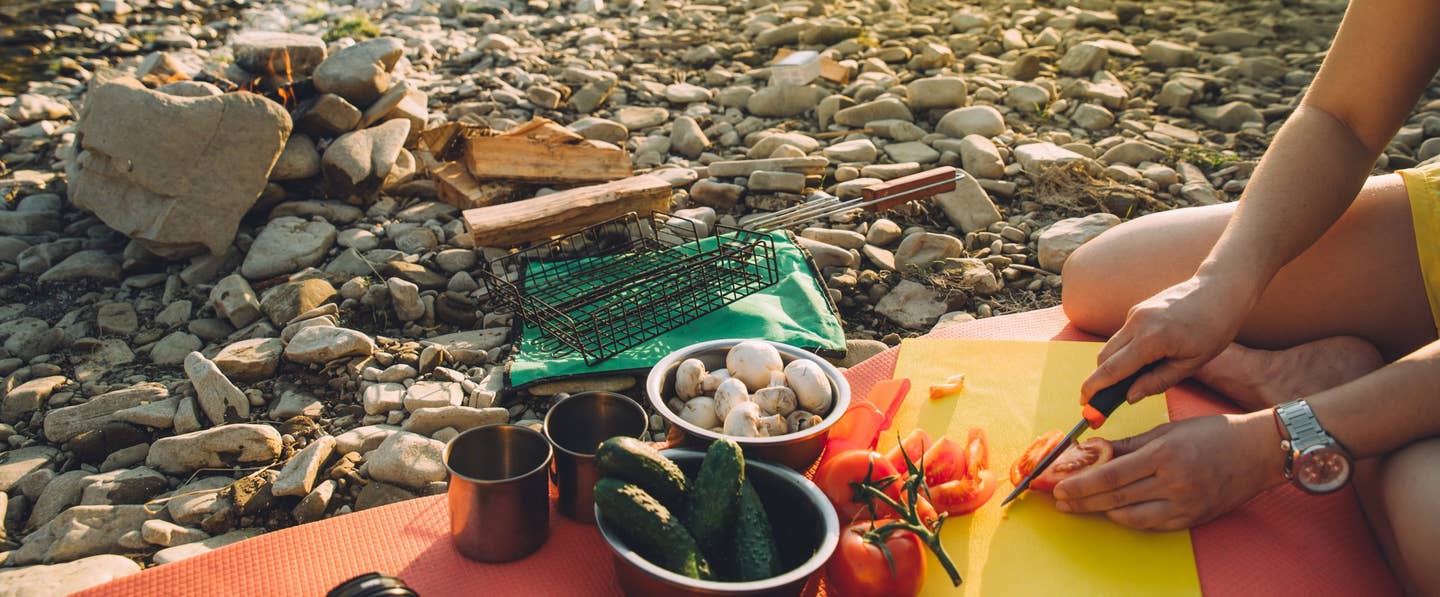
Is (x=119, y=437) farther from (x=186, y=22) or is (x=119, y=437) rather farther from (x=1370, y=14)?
(x=186, y=22)

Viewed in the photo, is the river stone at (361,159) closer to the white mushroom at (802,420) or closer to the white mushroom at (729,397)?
the white mushroom at (729,397)

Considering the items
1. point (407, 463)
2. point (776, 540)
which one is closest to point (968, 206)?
point (776, 540)

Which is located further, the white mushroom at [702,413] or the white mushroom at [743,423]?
the white mushroom at [702,413]

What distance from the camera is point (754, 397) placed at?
8.21 feet

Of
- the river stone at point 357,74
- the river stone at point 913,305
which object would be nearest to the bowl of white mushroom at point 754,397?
the river stone at point 913,305

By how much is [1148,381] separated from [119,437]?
3.07 meters

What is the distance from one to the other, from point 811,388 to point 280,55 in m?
4.02

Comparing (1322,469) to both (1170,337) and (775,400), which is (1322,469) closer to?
(1170,337)

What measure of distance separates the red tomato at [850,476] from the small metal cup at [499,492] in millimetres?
705

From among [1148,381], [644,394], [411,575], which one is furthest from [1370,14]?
[411,575]

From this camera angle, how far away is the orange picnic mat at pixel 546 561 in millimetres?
2172

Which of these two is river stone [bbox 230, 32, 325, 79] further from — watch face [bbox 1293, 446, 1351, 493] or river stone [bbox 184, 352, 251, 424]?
watch face [bbox 1293, 446, 1351, 493]

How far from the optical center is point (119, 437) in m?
3.03

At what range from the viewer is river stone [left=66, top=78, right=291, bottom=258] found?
13.7ft
